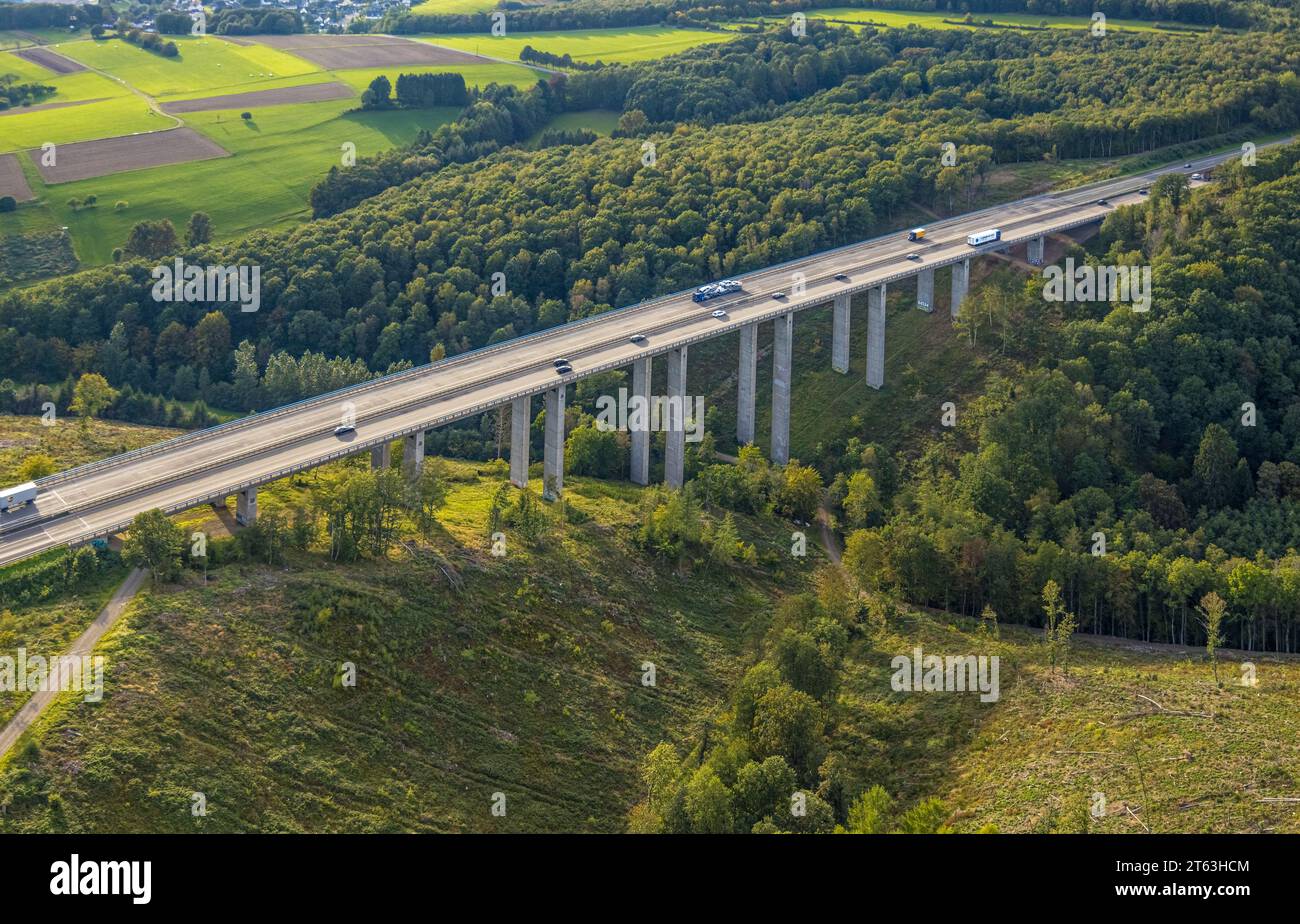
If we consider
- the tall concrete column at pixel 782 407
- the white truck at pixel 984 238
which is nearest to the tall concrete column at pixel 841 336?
the tall concrete column at pixel 782 407

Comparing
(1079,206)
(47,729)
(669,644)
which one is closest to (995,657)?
(669,644)

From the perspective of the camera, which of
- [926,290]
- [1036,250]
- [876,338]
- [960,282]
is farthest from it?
[1036,250]

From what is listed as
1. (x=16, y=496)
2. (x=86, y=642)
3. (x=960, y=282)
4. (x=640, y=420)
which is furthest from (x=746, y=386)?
(x=86, y=642)

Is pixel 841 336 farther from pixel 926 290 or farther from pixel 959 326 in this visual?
pixel 959 326

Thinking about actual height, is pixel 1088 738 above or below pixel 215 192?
below

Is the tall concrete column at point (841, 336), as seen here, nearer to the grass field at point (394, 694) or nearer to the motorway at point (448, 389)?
the motorway at point (448, 389)
